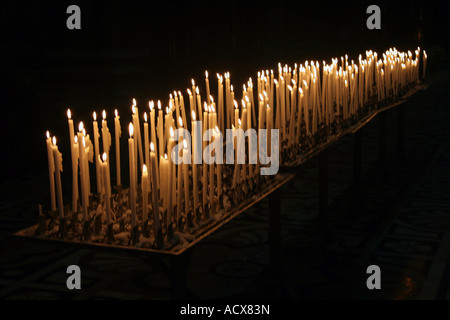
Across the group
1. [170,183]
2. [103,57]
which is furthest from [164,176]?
[103,57]

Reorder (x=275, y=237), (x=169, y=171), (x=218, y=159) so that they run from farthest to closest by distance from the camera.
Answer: (x=275, y=237) < (x=218, y=159) < (x=169, y=171)

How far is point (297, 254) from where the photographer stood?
378 centimetres

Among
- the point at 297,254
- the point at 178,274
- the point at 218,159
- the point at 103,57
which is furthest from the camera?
the point at 103,57

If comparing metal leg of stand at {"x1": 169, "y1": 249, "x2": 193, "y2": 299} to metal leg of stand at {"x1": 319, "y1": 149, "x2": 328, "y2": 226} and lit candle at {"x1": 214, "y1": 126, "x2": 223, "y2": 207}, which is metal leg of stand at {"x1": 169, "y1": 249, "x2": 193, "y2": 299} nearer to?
lit candle at {"x1": 214, "y1": 126, "x2": 223, "y2": 207}

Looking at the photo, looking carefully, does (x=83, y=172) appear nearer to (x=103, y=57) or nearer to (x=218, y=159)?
(x=218, y=159)

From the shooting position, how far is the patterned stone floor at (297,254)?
3.26 meters

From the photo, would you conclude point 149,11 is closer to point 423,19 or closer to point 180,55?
point 180,55

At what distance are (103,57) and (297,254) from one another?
3.61m

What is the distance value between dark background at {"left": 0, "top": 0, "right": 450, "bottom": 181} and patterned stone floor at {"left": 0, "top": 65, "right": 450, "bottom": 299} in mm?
730

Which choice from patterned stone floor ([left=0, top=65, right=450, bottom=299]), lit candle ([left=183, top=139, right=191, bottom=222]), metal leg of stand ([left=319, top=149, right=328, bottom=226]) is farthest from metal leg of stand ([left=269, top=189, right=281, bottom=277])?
lit candle ([left=183, top=139, right=191, bottom=222])

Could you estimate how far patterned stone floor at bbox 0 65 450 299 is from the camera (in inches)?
128

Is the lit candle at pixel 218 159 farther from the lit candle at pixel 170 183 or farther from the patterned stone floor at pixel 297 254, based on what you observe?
the patterned stone floor at pixel 297 254

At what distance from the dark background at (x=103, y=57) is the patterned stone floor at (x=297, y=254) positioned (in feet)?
2.40

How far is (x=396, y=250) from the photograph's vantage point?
380cm
